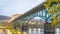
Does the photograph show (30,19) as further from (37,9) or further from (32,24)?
(37,9)

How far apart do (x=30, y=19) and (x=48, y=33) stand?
15.3 feet

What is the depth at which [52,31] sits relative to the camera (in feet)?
62.8

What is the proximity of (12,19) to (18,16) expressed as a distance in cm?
190

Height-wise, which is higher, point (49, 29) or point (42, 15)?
point (42, 15)

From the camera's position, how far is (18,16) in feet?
79.5

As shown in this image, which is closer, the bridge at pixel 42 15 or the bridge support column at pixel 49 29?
the bridge at pixel 42 15

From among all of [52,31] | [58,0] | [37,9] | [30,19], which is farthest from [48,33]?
[58,0]

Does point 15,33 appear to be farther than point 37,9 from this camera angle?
No

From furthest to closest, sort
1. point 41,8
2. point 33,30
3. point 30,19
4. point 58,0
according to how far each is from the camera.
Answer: point 33,30 < point 30,19 < point 41,8 < point 58,0

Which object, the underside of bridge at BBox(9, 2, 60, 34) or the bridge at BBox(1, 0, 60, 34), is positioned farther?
the underside of bridge at BBox(9, 2, 60, 34)

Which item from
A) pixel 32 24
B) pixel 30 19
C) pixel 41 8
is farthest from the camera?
pixel 32 24

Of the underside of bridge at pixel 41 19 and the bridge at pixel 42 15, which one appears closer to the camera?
the bridge at pixel 42 15

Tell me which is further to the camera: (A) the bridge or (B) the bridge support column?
(B) the bridge support column

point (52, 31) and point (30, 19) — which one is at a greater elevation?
point (30, 19)
